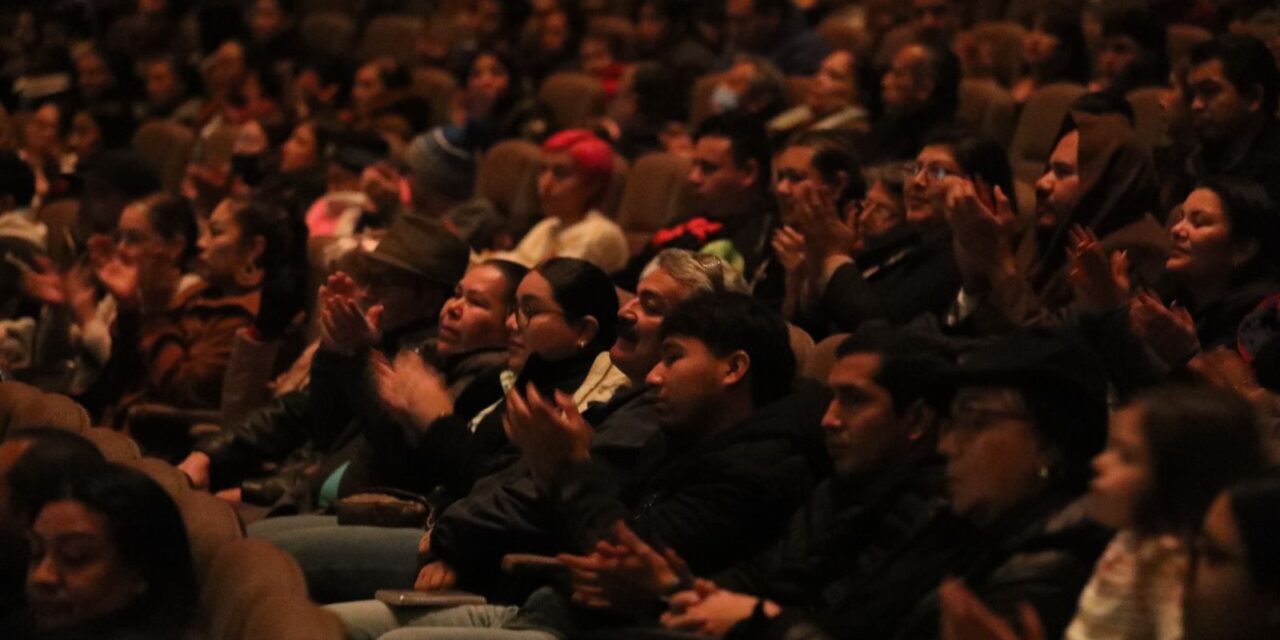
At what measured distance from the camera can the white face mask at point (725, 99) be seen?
6596 millimetres

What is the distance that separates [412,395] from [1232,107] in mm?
2011

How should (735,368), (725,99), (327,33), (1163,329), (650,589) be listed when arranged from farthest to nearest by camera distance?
(327,33) → (725,99) → (1163,329) → (735,368) → (650,589)

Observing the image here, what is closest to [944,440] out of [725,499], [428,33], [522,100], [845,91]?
[725,499]

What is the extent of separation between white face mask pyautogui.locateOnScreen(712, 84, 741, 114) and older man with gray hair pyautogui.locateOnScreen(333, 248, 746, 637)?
3015 mm

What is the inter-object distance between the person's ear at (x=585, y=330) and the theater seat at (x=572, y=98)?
12.3 feet

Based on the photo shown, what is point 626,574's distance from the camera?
287cm

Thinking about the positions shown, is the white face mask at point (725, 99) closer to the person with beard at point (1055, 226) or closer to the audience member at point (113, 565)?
the person with beard at point (1055, 226)

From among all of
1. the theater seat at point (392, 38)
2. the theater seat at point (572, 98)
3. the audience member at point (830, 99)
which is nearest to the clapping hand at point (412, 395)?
the audience member at point (830, 99)

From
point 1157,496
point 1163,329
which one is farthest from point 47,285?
point 1157,496

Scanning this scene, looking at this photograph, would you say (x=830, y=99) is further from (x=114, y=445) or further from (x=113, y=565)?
(x=113, y=565)

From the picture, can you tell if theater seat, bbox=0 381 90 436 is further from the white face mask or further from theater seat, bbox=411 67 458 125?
theater seat, bbox=411 67 458 125

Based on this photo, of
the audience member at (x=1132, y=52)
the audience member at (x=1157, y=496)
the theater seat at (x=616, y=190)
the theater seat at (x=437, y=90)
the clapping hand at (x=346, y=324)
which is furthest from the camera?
the theater seat at (x=437, y=90)

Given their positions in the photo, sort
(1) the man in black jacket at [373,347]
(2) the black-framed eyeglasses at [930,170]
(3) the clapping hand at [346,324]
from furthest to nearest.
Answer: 1. (2) the black-framed eyeglasses at [930,170]
2. (1) the man in black jacket at [373,347]
3. (3) the clapping hand at [346,324]

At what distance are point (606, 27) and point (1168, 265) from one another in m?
4.93
